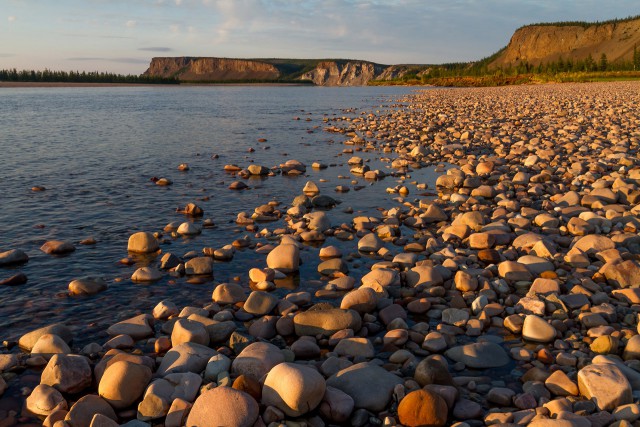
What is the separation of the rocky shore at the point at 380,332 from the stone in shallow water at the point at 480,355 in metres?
0.02

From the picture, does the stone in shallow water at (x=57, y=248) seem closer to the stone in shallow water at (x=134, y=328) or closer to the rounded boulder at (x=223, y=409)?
the stone in shallow water at (x=134, y=328)

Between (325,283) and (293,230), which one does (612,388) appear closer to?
(325,283)

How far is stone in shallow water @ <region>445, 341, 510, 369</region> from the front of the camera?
6.21m

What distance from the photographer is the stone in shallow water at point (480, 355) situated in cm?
621

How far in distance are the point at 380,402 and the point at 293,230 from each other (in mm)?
6790

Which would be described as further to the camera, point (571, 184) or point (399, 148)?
point (399, 148)

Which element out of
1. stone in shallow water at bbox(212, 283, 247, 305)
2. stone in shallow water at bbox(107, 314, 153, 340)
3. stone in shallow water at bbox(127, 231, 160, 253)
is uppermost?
stone in shallow water at bbox(127, 231, 160, 253)

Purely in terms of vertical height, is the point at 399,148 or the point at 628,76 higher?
the point at 628,76

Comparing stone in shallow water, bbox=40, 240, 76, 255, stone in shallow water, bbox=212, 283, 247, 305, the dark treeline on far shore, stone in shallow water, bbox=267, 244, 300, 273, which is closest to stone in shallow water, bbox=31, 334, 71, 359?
stone in shallow water, bbox=212, 283, 247, 305

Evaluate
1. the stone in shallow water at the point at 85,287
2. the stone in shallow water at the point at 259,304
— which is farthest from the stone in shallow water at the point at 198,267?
the stone in shallow water at the point at 259,304

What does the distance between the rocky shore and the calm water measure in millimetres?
378

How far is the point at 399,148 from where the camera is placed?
24.2m

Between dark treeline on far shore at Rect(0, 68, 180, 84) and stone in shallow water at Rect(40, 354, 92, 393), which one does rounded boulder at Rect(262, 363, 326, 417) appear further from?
dark treeline on far shore at Rect(0, 68, 180, 84)

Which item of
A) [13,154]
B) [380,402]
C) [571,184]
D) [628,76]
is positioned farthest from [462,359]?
→ [628,76]
